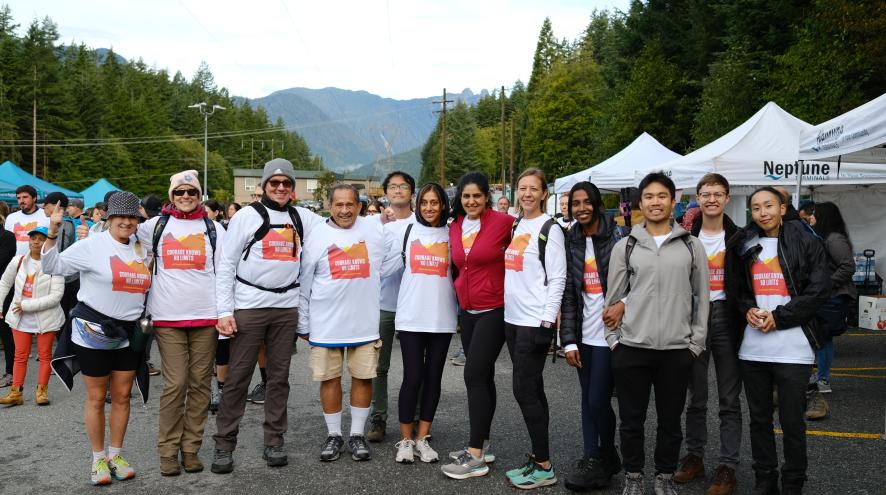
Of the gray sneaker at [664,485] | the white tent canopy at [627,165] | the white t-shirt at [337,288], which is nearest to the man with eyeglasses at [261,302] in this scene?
the white t-shirt at [337,288]

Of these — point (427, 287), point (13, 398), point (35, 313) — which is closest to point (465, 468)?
point (427, 287)

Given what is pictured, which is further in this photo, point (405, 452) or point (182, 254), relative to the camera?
point (405, 452)

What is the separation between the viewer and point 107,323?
4676mm

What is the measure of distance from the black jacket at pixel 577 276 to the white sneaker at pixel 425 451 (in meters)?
1.40

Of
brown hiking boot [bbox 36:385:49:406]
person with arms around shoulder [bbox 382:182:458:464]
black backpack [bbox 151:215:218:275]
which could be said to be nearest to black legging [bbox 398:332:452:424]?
person with arms around shoulder [bbox 382:182:458:464]

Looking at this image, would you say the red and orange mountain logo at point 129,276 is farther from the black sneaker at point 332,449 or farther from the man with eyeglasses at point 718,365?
the man with eyeglasses at point 718,365

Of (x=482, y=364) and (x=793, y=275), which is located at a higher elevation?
(x=793, y=275)

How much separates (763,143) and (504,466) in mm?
7587

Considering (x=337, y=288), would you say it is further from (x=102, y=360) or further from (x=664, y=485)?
(x=664, y=485)

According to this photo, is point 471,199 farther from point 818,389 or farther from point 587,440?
point 818,389

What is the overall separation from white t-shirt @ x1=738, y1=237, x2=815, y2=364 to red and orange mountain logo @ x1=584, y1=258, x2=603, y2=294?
966 millimetres

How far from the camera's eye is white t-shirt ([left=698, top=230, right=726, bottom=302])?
457 cm

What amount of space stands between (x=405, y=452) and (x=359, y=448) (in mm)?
362

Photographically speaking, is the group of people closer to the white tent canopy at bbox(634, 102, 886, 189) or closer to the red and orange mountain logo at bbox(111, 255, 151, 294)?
the red and orange mountain logo at bbox(111, 255, 151, 294)
